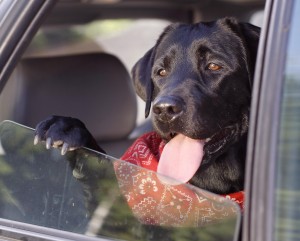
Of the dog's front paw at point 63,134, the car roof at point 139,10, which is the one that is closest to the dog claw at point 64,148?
the dog's front paw at point 63,134

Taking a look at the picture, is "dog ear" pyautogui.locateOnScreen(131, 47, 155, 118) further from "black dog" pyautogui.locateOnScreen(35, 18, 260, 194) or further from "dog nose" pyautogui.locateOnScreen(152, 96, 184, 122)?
"dog nose" pyautogui.locateOnScreen(152, 96, 184, 122)

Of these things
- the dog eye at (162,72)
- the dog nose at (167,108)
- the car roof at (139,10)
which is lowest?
the dog nose at (167,108)

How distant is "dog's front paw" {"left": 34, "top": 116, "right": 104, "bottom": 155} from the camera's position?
92.8 inches

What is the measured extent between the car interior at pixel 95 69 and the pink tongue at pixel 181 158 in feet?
3.14

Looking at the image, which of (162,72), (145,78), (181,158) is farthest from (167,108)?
(145,78)

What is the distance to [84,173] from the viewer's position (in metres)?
2.13

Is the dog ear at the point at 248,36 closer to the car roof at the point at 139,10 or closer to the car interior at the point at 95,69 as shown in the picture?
the car interior at the point at 95,69

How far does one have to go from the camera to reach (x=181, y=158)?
A: 2.44 m

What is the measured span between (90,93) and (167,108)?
120 centimetres

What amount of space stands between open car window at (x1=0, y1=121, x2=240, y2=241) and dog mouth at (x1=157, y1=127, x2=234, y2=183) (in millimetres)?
296

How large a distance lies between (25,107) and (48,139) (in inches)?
37.9

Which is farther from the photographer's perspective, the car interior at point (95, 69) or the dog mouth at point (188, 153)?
the car interior at point (95, 69)

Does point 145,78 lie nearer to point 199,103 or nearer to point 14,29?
point 199,103

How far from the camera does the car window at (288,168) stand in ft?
5.38
